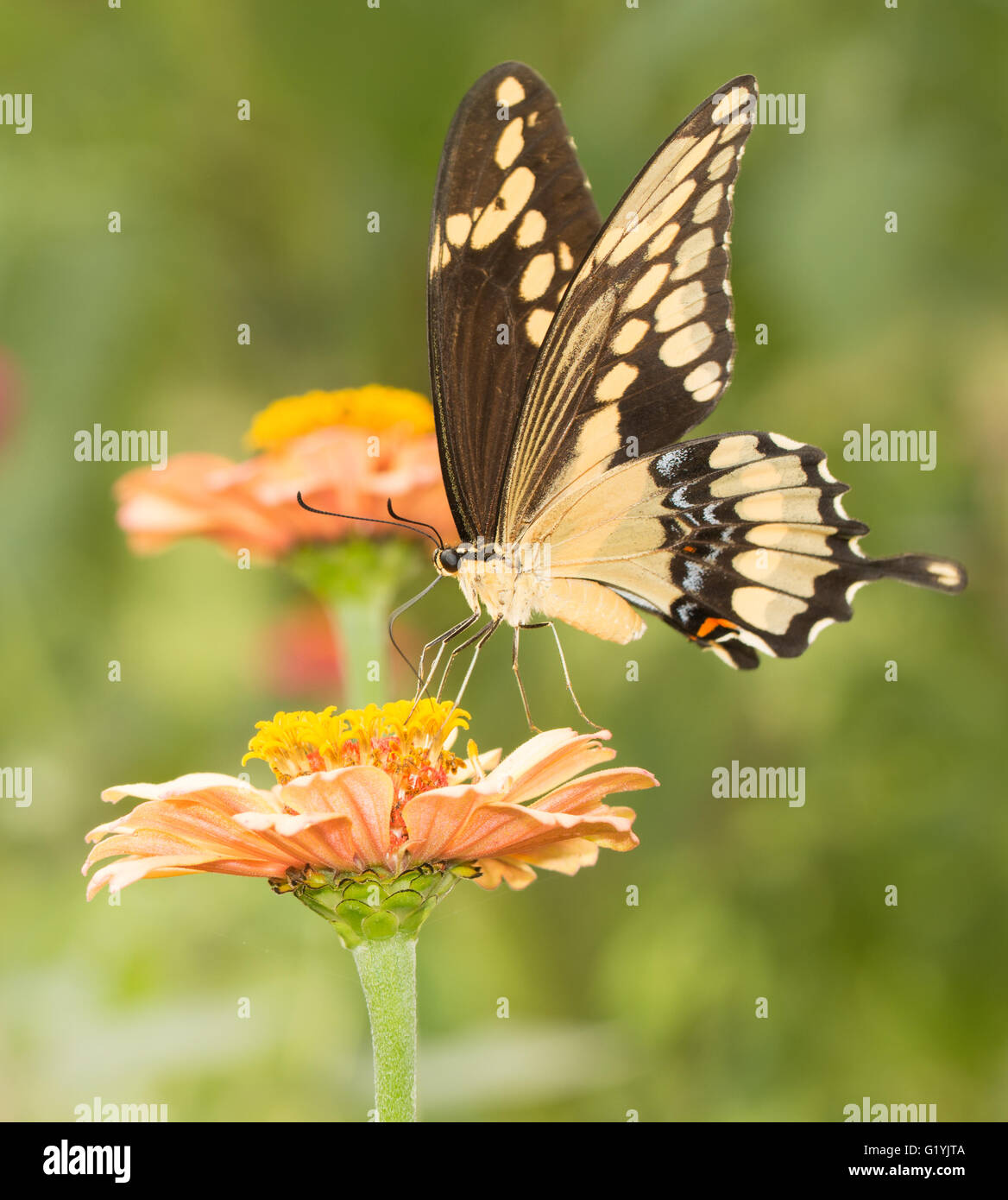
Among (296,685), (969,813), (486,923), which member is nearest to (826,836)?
(969,813)

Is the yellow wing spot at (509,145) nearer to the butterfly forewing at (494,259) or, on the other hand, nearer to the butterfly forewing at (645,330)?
the butterfly forewing at (494,259)

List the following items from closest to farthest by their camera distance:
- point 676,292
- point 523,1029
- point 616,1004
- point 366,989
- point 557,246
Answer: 1. point 366,989
2. point 676,292
3. point 557,246
4. point 523,1029
5. point 616,1004

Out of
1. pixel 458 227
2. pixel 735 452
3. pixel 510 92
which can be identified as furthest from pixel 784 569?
pixel 510 92

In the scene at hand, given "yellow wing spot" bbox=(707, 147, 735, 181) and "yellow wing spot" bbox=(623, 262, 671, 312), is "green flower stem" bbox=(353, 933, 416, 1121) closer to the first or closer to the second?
"yellow wing spot" bbox=(623, 262, 671, 312)

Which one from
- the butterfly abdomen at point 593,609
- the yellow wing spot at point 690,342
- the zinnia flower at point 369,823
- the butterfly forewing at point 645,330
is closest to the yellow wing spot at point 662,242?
the butterfly forewing at point 645,330

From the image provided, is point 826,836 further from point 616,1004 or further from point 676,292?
point 676,292
